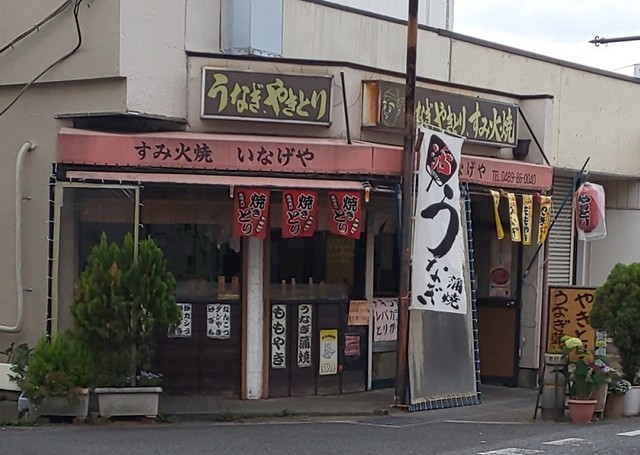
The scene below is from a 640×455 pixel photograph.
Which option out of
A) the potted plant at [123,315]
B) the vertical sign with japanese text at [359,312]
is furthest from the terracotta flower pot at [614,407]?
the potted plant at [123,315]

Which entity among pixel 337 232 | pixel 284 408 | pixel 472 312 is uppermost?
pixel 337 232

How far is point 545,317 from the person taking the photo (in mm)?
16953

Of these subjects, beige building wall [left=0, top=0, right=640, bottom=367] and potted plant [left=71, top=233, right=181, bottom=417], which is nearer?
potted plant [left=71, top=233, right=181, bottom=417]

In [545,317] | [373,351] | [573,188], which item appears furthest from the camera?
[573,188]

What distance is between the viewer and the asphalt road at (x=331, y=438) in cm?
1083

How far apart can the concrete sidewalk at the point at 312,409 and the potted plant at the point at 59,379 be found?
513mm

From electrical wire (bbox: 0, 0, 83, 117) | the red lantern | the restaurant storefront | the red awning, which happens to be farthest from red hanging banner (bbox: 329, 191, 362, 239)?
the red lantern

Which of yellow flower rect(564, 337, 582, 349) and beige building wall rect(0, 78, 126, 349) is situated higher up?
beige building wall rect(0, 78, 126, 349)

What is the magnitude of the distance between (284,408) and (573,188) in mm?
7291

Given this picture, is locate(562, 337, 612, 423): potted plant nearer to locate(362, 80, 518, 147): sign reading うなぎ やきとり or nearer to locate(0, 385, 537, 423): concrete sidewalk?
locate(0, 385, 537, 423): concrete sidewalk

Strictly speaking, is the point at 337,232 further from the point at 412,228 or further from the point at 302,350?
the point at 302,350

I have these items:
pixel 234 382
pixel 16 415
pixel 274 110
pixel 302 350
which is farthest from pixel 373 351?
pixel 16 415

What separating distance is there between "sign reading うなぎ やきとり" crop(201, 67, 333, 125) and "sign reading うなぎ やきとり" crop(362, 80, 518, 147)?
64cm

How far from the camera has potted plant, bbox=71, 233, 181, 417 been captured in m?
12.4
